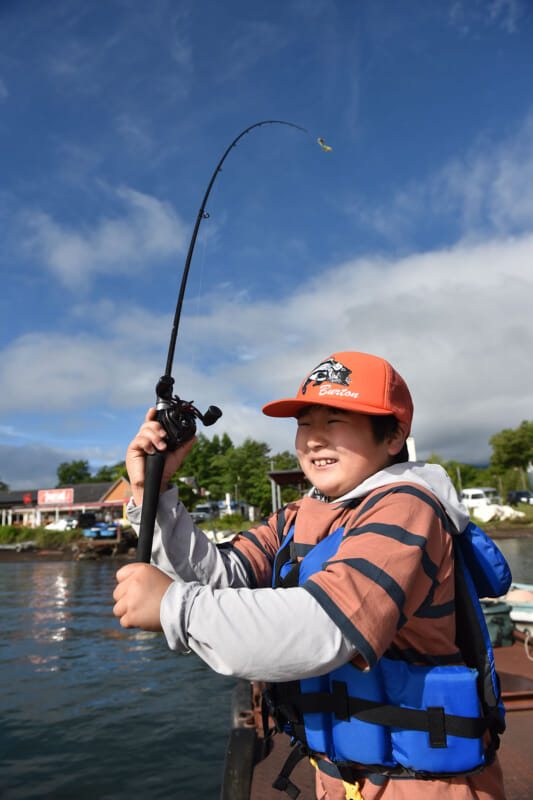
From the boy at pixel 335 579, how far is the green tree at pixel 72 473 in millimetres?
109202

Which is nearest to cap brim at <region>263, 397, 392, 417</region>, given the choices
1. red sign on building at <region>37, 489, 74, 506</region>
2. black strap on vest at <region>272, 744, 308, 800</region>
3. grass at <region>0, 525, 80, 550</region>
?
black strap on vest at <region>272, 744, 308, 800</region>

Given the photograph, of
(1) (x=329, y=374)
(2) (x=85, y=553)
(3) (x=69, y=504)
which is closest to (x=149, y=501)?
(1) (x=329, y=374)

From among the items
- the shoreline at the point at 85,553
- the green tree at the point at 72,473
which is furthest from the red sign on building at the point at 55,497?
the green tree at the point at 72,473

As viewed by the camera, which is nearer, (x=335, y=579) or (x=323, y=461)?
(x=335, y=579)

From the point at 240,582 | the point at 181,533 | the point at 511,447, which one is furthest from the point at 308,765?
the point at 511,447

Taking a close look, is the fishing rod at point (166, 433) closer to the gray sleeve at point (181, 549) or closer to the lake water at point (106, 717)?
the gray sleeve at point (181, 549)

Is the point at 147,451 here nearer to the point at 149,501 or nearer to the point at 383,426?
the point at 149,501

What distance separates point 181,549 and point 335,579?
956mm

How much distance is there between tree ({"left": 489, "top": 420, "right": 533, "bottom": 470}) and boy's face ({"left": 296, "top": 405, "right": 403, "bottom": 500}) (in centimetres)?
6899

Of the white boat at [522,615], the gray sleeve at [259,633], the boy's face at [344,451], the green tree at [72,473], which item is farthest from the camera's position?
the green tree at [72,473]

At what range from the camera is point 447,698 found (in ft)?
4.89

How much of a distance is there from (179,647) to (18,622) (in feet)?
59.1

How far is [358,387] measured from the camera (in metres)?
1.73

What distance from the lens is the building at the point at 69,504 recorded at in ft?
199
